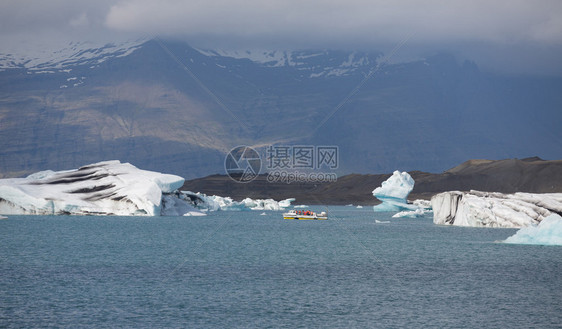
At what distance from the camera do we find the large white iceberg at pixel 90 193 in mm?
70438

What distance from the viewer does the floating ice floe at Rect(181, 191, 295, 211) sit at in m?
91.2

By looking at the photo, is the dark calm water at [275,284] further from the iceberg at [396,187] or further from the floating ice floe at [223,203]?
the iceberg at [396,187]

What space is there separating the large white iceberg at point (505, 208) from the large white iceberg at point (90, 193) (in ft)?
101

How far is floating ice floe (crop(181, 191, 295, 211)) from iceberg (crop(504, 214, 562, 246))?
2006 inches

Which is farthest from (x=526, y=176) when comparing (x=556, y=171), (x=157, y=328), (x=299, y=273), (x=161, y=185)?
(x=157, y=328)

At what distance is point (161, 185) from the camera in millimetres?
71938

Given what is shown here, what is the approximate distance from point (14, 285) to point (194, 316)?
30.0 ft

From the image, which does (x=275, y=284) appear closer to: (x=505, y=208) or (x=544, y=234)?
(x=544, y=234)

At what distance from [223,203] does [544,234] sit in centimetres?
8664

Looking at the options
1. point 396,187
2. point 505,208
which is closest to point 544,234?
point 505,208

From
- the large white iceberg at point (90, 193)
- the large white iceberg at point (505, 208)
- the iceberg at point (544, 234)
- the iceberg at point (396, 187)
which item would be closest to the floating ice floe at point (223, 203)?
the large white iceberg at point (90, 193)

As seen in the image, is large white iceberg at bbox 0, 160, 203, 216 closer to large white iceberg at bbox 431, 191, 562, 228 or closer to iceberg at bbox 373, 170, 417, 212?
large white iceberg at bbox 431, 191, 562, 228

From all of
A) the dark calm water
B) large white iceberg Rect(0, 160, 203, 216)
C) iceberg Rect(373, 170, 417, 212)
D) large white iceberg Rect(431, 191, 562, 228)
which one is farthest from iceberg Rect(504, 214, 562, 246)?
iceberg Rect(373, 170, 417, 212)

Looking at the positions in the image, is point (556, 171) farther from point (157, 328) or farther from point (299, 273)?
point (157, 328)
